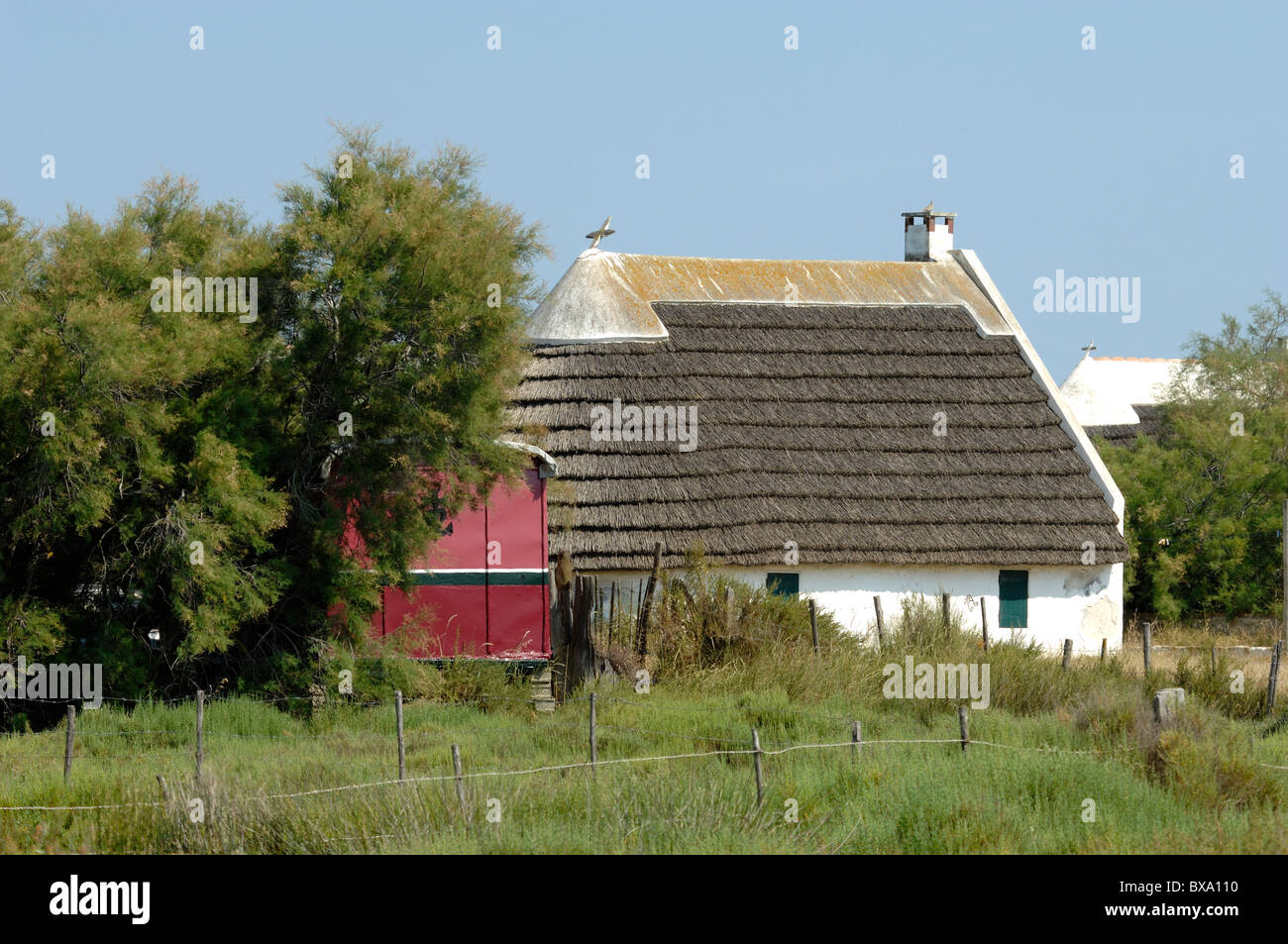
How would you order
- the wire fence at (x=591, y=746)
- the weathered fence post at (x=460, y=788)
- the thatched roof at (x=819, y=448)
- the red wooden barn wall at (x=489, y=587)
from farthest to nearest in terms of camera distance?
1. the thatched roof at (x=819, y=448)
2. the red wooden barn wall at (x=489, y=587)
3. the wire fence at (x=591, y=746)
4. the weathered fence post at (x=460, y=788)

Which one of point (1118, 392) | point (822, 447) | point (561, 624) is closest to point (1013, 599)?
point (822, 447)

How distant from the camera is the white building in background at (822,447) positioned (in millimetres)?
21266

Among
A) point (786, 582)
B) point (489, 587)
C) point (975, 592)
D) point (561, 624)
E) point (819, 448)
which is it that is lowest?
point (561, 624)

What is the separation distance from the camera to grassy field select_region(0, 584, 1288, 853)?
11266 mm

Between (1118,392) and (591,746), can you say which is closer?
(591,746)

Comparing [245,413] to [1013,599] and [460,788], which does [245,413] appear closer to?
[460,788]

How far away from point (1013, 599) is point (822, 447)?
362cm

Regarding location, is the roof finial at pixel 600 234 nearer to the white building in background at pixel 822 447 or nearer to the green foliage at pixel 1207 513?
the white building in background at pixel 822 447

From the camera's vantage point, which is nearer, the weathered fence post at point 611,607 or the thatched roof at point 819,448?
the weathered fence post at point 611,607

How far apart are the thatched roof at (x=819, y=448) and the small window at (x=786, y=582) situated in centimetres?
47

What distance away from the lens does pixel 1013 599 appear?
2294cm

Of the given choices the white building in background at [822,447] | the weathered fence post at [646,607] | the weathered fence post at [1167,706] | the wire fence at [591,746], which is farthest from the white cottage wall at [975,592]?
the weathered fence post at [1167,706]

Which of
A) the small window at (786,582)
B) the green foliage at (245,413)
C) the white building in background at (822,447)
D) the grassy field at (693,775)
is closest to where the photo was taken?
the grassy field at (693,775)

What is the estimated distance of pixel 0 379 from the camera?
1580 cm
